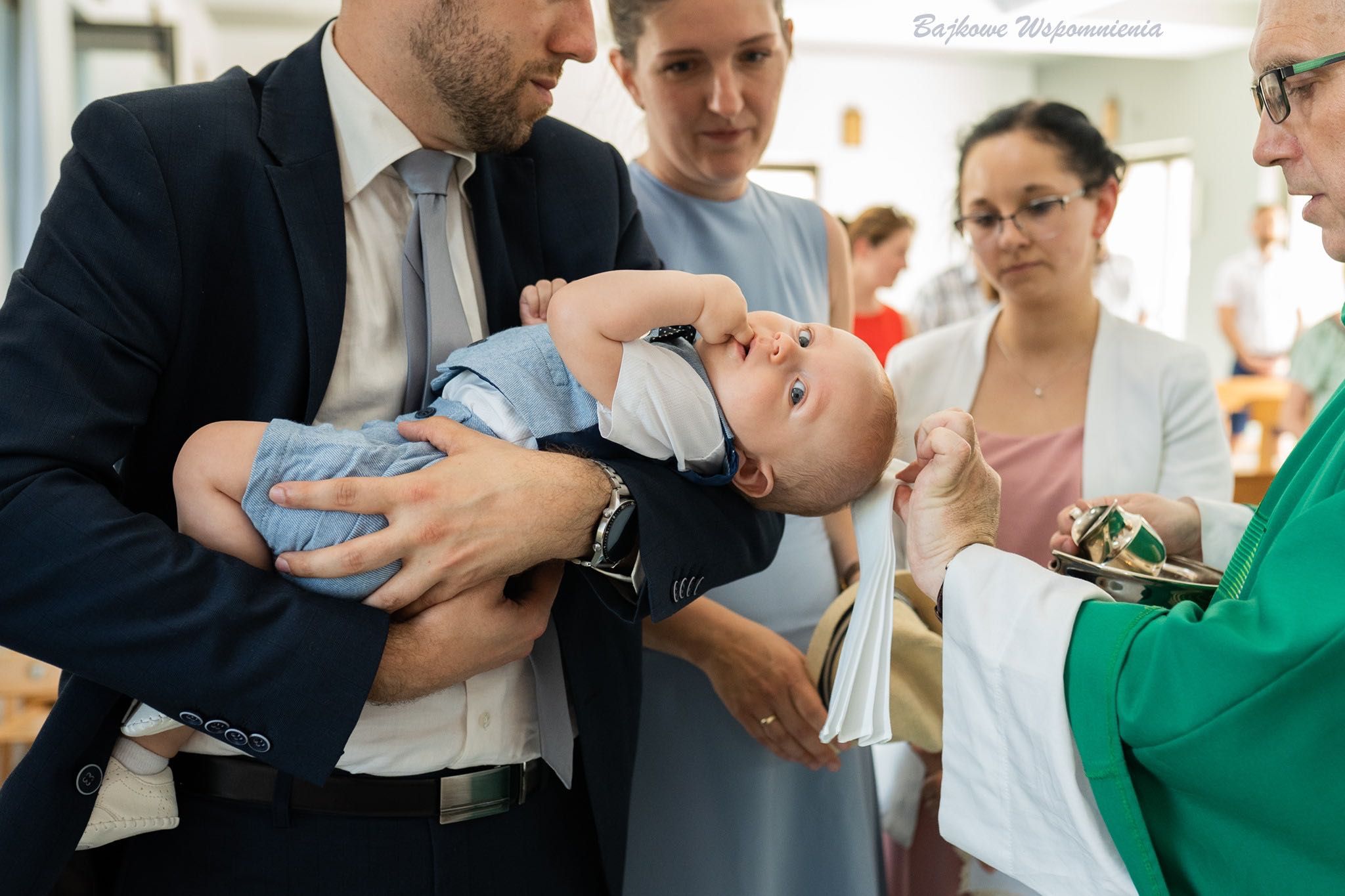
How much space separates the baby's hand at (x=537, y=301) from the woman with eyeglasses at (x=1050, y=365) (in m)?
0.70

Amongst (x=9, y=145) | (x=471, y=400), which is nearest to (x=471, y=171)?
(x=471, y=400)

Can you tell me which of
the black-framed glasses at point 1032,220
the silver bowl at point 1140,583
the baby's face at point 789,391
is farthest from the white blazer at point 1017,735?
the black-framed glasses at point 1032,220

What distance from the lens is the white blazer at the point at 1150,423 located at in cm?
189

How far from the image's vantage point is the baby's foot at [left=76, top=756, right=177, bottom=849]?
1.25 metres

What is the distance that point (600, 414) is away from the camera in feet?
4.38

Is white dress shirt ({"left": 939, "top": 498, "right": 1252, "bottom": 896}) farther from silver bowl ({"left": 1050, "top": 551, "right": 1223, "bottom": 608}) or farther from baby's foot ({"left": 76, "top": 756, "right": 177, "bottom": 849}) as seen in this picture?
baby's foot ({"left": 76, "top": 756, "right": 177, "bottom": 849})

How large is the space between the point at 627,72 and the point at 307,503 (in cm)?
116

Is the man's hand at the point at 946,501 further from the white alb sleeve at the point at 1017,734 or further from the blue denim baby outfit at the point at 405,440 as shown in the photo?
the blue denim baby outfit at the point at 405,440

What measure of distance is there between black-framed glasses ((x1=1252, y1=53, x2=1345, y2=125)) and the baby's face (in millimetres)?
530

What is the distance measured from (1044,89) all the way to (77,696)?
2.17 m

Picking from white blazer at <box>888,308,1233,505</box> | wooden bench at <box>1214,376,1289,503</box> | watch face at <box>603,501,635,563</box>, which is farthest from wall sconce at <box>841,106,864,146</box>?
watch face at <box>603,501,635,563</box>

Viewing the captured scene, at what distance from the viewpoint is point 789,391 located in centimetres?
141

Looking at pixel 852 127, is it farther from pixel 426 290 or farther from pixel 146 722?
pixel 146 722

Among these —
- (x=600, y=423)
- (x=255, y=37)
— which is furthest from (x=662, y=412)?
(x=255, y=37)
